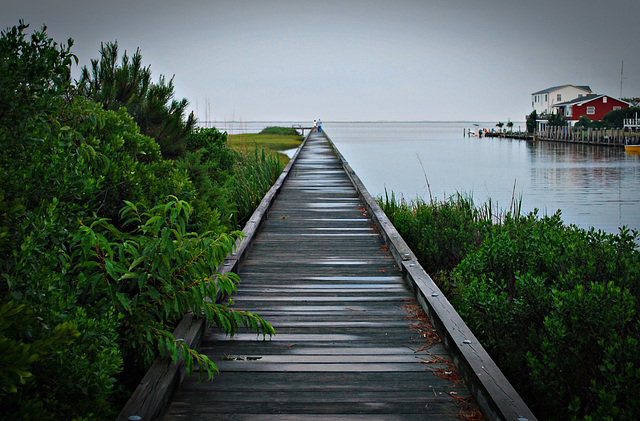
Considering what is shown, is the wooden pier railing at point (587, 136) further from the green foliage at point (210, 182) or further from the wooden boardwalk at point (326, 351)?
the wooden boardwalk at point (326, 351)

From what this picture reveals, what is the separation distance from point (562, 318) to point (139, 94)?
24.1ft

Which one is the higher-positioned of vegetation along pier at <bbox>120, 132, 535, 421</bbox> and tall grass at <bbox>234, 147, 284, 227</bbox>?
tall grass at <bbox>234, 147, 284, 227</bbox>

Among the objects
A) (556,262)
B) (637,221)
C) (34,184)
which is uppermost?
(34,184)

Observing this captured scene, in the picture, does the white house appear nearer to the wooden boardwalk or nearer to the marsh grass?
the marsh grass

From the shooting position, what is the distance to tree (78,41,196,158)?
8131mm

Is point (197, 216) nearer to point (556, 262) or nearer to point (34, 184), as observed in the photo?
point (34, 184)

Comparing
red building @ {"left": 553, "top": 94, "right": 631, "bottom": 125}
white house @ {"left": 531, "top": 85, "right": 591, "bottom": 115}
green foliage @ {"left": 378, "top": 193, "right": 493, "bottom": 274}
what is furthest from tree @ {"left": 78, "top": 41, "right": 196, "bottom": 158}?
white house @ {"left": 531, "top": 85, "right": 591, "bottom": 115}

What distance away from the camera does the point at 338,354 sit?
3352 mm

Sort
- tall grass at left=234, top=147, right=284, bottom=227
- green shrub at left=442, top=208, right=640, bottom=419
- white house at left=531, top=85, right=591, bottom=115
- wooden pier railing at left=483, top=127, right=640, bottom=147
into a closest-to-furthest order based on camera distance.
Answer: green shrub at left=442, top=208, right=640, bottom=419, tall grass at left=234, top=147, right=284, bottom=227, wooden pier railing at left=483, top=127, right=640, bottom=147, white house at left=531, top=85, right=591, bottom=115

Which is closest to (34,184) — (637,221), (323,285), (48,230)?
(48,230)

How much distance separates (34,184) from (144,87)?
6.60 meters

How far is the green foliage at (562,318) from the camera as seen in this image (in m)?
2.78

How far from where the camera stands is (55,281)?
214 centimetres

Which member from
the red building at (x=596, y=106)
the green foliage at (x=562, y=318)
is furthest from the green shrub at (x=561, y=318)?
the red building at (x=596, y=106)
